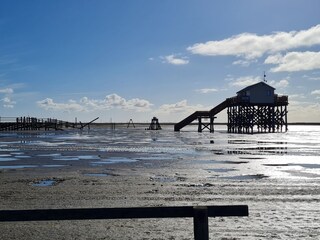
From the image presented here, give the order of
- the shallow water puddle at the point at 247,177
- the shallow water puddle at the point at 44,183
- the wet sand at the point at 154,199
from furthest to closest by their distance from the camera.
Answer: the shallow water puddle at the point at 247,177
the shallow water puddle at the point at 44,183
the wet sand at the point at 154,199

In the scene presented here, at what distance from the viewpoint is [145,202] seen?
1040 centimetres

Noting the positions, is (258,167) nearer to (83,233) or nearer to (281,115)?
(83,233)

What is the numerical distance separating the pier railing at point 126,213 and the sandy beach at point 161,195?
2750mm

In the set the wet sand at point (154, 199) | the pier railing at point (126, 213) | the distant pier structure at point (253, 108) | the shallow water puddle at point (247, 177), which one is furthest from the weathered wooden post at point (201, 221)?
the distant pier structure at point (253, 108)

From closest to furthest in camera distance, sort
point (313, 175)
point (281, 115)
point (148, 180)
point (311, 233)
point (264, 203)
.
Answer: point (311, 233) < point (264, 203) < point (148, 180) < point (313, 175) < point (281, 115)

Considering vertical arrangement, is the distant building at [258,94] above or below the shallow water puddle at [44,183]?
above

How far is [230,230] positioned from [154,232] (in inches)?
55.4

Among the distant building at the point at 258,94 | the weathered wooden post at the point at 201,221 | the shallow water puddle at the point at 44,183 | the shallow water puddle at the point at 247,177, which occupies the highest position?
the distant building at the point at 258,94

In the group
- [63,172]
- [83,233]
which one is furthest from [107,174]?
[83,233]

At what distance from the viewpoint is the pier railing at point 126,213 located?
4434 mm

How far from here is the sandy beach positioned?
7.60 metres

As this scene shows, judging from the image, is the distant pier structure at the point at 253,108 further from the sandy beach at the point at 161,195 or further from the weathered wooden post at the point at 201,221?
the weathered wooden post at the point at 201,221

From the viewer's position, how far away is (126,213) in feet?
14.7

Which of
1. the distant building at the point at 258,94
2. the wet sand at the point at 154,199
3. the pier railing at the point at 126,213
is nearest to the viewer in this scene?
the pier railing at the point at 126,213
